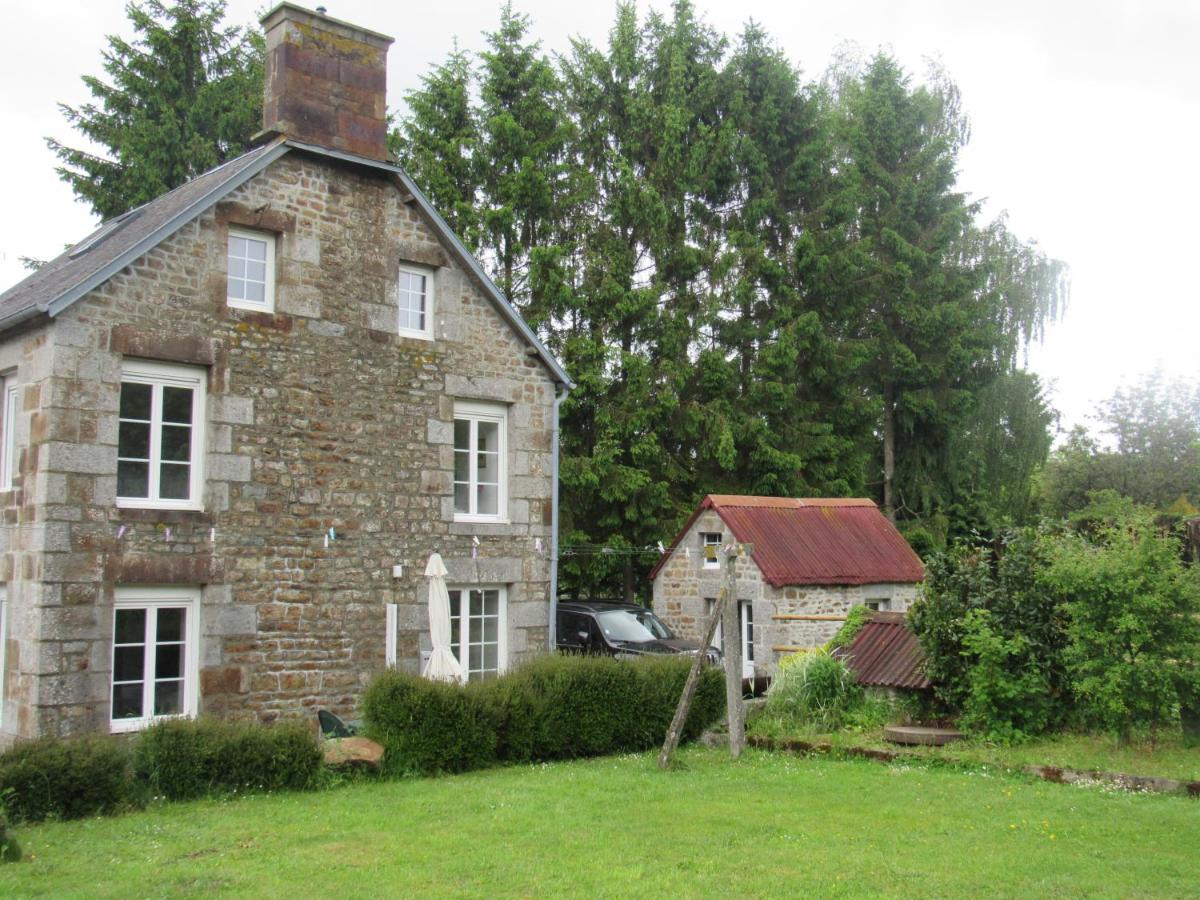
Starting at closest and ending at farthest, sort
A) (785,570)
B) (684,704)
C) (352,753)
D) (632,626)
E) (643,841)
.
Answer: (643,841)
(352,753)
(684,704)
(632,626)
(785,570)

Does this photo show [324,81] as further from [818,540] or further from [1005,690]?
[818,540]

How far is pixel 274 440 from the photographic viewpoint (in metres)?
13.7

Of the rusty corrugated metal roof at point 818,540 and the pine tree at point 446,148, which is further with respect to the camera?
the pine tree at point 446,148

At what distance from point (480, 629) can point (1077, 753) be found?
785cm

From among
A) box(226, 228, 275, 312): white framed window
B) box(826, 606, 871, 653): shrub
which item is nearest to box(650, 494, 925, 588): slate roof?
box(826, 606, 871, 653): shrub

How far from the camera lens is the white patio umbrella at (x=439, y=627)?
13.3 m

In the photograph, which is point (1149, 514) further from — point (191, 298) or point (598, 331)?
point (598, 331)

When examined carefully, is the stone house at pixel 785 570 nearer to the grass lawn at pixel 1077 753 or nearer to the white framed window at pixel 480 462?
the white framed window at pixel 480 462

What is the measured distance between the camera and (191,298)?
13141 millimetres

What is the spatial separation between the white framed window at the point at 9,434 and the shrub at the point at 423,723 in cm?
499

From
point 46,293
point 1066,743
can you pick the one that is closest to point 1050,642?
point 1066,743

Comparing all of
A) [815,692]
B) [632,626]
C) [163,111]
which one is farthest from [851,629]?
[163,111]

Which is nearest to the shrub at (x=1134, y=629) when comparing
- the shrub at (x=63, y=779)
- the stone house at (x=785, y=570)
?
the stone house at (x=785, y=570)

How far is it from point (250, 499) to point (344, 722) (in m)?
3.04
